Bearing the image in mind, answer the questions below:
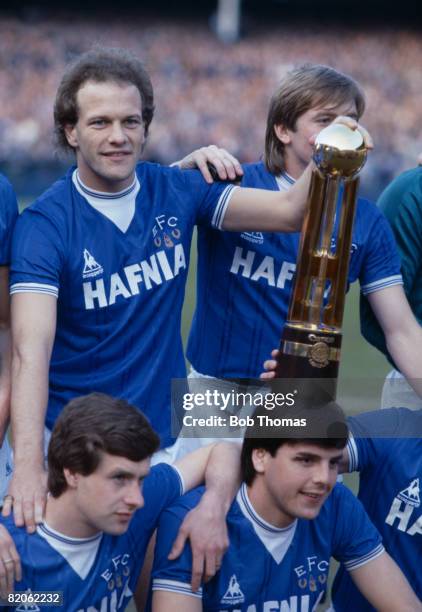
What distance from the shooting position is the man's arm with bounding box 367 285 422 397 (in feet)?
11.0

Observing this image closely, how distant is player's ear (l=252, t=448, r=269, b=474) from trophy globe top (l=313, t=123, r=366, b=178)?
798 millimetres

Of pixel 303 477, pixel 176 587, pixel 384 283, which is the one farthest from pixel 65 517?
pixel 384 283

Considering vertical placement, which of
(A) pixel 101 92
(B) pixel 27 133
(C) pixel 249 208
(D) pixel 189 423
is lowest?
(D) pixel 189 423

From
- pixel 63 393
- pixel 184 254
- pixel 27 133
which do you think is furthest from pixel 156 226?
pixel 27 133

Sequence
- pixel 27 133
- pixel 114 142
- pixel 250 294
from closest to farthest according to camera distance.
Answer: pixel 114 142 → pixel 250 294 → pixel 27 133

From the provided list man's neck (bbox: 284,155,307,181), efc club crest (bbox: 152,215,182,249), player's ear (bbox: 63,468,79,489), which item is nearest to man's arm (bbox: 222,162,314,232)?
efc club crest (bbox: 152,215,182,249)

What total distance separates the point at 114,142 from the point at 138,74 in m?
0.29

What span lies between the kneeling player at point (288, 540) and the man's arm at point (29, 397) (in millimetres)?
392

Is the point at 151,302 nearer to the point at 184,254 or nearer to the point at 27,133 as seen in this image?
the point at 184,254

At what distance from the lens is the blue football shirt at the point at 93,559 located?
2623 millimetres

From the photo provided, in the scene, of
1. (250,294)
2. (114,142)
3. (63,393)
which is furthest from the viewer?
(250,294)

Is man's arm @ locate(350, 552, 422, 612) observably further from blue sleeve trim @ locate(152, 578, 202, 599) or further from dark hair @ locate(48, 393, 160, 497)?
dark hair @ locate(48, 393, 160, 497)

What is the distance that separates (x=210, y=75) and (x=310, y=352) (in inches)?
849

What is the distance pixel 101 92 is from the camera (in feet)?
9.76
